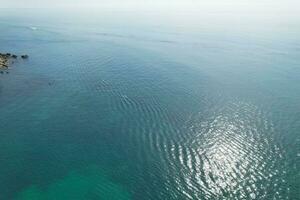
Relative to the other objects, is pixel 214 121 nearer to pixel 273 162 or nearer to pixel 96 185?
pixel 273 162

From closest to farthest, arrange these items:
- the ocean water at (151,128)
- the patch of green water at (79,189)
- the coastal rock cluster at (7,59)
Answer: the patch of green water at (79,189)
the ocean water at (151,128)
the coastal rock cluster at (7,59)

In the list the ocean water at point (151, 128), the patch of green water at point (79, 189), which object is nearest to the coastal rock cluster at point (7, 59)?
the ocean water at point (151, 128)

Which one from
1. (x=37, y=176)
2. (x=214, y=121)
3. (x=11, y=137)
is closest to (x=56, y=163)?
(x=37, y=176)

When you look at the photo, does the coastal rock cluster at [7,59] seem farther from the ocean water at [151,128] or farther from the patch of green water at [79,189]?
the patch of green water at [79,189]

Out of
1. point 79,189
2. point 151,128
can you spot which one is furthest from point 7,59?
point 79,189

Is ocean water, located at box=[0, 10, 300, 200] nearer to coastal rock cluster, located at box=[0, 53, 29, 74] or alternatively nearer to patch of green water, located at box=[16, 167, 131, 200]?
patch of green water, located at box=[16, 167, 131, 200]

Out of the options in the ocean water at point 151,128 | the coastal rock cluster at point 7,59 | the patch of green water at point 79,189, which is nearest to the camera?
the patch of green water at point 79,189

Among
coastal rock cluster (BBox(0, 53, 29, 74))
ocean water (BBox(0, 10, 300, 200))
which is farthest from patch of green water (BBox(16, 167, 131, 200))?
coastal rock cluster (BBox(0, 53, 29, 74))

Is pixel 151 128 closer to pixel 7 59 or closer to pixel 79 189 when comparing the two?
pixel 79 189

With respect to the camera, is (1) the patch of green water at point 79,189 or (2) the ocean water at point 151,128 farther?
(2) the ocean water at point 151,128
